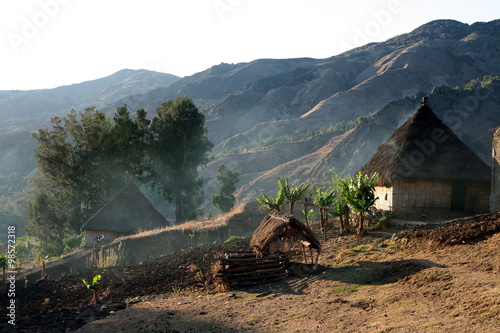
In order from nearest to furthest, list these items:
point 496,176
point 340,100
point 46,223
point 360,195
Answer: point 360,195, point 496,176, point 46,223, point 340,100

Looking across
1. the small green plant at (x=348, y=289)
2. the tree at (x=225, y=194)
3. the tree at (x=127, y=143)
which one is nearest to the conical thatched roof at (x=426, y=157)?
the small green plant at (x=348, y=289)

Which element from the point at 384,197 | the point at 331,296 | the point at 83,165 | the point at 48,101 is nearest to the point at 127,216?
the point at 83,165

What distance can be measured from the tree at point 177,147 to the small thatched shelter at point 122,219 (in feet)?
20.6

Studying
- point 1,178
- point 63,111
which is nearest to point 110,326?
point 1,178

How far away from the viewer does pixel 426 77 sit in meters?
94.6

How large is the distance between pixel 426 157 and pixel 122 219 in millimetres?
A: 19278

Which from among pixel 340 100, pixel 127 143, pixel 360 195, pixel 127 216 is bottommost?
pixel 127 216

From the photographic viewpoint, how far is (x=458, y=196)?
2002cm

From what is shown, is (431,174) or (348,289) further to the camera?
(431,174)

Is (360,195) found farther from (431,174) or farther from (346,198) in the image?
(431,174)

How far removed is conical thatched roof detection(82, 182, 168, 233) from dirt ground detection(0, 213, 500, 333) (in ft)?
36.3

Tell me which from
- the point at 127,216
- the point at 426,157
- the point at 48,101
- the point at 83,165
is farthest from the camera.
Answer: the point at 48,101

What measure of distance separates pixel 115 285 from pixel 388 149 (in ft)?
49.4

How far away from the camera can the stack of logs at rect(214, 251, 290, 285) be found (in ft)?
38.3
